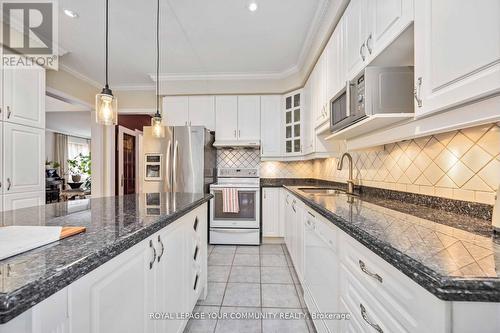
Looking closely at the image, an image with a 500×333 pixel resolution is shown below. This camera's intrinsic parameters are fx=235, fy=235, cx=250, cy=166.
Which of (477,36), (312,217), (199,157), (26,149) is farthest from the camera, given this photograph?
(199,157)

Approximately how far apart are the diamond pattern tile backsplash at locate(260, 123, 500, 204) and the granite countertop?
1.42 meters

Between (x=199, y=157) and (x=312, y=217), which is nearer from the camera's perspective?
(x=312, y=217)

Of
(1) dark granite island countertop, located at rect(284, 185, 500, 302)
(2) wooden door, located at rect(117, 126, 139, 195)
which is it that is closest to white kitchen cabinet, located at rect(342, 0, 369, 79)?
(1) dark granite island countertop, located at rect(284, 185, 500, 302)

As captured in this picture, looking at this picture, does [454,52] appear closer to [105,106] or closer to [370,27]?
[370,27]

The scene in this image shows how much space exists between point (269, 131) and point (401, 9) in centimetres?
266

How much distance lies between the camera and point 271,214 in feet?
11.7

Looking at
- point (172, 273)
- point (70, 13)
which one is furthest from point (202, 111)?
point (172, 273)

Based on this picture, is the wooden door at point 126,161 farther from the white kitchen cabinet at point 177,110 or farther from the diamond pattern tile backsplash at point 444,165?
the diamond pattern tile backsplash at point 444,165

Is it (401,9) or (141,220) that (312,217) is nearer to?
(141,220)

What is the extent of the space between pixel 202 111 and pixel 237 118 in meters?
0.57

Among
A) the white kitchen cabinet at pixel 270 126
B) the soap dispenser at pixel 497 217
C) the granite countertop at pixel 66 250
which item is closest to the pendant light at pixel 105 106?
the granite countertop at pixel 66 250

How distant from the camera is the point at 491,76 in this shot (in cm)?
66

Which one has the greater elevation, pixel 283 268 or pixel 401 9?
pixel 401 9

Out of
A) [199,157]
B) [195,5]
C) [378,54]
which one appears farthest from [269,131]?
[378,54]
